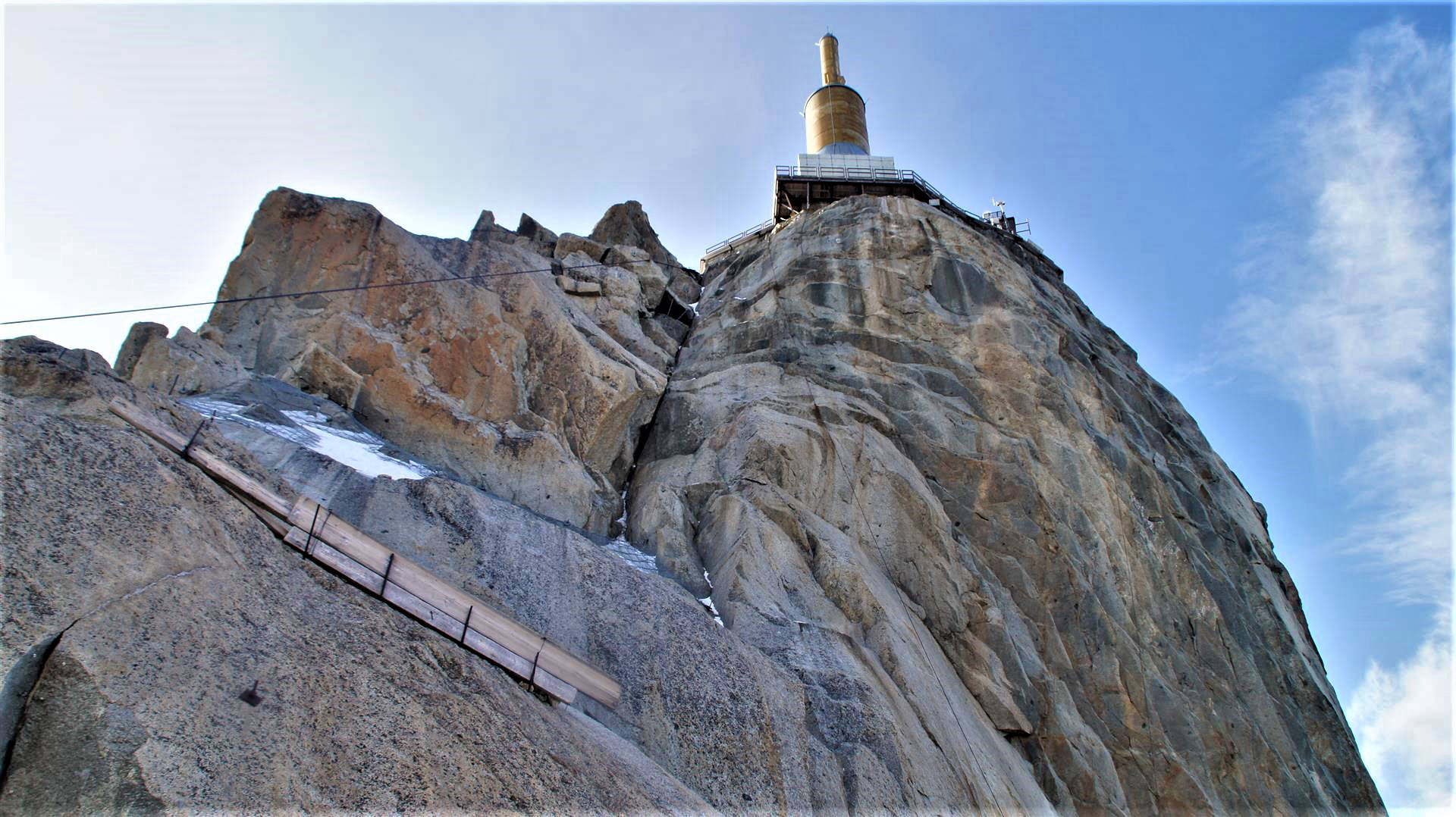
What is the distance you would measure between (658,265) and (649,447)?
923cm

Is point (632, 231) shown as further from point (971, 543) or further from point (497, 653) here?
point (497, 653)

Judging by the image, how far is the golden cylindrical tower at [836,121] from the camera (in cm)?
4212

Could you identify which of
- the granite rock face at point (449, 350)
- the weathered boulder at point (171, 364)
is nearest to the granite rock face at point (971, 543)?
the granite rock face at point (449, 350)

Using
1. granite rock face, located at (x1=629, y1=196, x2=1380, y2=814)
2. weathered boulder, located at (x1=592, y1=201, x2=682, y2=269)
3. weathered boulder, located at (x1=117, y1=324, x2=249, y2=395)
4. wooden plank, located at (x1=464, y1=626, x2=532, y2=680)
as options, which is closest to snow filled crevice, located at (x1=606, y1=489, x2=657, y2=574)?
granite rock face, located at (x1=629, y1=196, x2=1380, y2=814)

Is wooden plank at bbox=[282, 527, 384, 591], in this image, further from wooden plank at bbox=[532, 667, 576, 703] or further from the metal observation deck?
the metal observation deck

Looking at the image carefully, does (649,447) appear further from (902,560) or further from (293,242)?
(293,242)

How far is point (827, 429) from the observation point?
1855 centimetres

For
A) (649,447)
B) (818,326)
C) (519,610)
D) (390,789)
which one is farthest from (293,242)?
(390,789)

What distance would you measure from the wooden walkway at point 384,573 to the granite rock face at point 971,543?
3744 mm

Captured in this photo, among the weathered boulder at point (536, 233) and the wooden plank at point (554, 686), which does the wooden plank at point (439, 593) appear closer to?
the wooden plank at point (554, 686)

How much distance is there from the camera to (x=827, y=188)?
3572cm

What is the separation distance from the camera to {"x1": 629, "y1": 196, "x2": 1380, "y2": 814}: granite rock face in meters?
13.3

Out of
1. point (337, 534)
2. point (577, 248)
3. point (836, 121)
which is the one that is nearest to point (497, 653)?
point (337, 534)

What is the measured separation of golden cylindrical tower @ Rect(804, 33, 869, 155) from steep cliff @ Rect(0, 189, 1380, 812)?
14933mm
